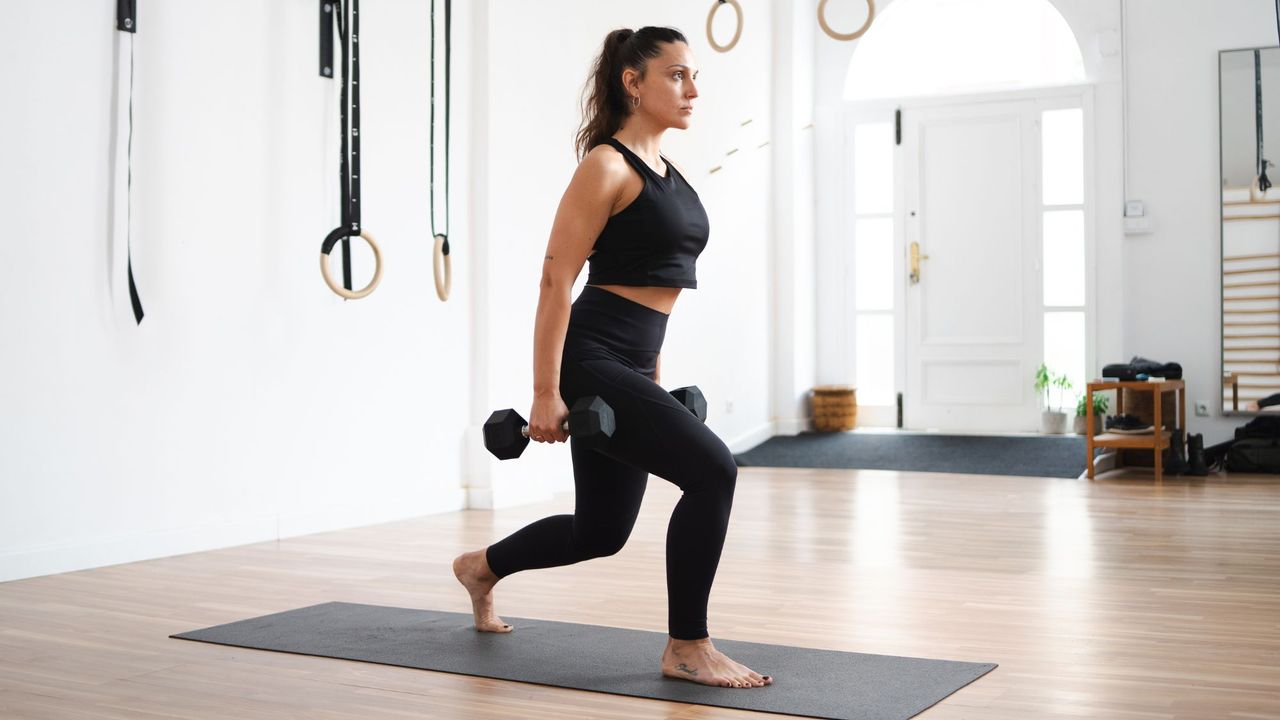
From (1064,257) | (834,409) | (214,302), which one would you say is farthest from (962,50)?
(214,302)

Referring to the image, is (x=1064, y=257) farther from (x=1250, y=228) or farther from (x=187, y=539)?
(x=187, y=539)

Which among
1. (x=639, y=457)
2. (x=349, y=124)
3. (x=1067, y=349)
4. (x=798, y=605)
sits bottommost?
(x=798, y=605)

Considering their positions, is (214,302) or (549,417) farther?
(214,302)

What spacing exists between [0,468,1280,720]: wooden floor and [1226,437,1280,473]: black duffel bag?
4.41 ft

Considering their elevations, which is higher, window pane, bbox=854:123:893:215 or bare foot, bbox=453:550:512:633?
window pane, bbox=854:123:893:215

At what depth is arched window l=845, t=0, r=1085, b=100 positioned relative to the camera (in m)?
8.45

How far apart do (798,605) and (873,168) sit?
6163 millimetres

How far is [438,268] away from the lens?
482 cm

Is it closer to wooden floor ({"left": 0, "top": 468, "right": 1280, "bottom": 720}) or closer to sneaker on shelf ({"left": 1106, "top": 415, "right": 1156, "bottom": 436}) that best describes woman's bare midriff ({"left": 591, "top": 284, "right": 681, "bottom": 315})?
wooden floor ({"left": 0, "top": 468, "right": 1280, "bottom": 720})

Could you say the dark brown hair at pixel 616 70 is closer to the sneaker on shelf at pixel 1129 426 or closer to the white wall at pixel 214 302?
the white wall at pixel 214 302

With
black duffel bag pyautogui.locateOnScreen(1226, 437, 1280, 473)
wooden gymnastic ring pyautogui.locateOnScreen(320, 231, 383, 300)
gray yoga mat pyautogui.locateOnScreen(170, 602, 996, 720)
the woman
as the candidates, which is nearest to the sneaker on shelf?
black duffel bag pyautogui.locateOnScreen(1226, 437, 1280, 473)

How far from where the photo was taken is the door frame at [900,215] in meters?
8.24

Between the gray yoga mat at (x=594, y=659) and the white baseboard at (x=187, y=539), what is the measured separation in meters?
1.04

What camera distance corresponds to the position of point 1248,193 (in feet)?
24.8
